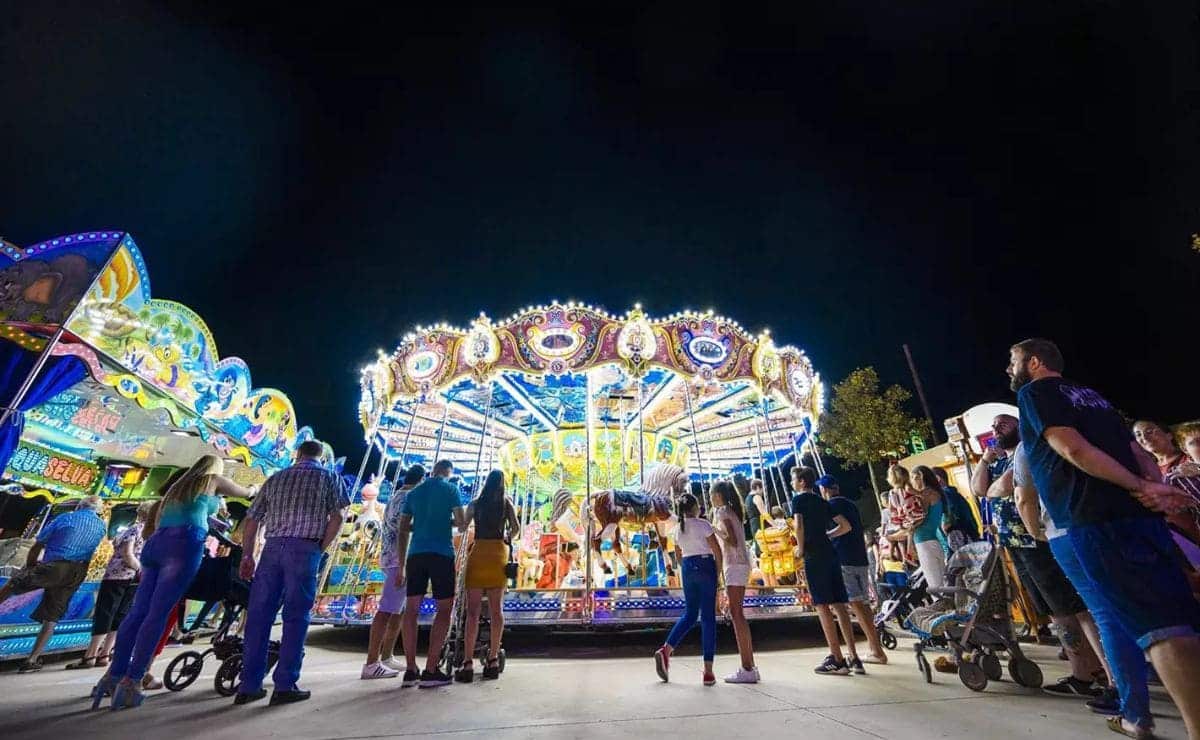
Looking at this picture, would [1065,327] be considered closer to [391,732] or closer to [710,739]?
[710,739]

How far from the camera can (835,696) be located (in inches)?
119

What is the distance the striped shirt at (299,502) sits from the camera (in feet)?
10.8

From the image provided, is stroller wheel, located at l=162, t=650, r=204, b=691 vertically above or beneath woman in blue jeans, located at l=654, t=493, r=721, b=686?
beneath

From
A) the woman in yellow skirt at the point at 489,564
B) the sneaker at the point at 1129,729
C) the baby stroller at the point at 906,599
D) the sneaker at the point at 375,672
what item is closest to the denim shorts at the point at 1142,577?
the sneaker at the point at 1129,729

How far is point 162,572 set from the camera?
10.7 feet

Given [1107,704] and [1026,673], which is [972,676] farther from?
[1107,704]

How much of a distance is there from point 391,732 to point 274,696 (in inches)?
48.5

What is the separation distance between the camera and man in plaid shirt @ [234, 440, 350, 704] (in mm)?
3074

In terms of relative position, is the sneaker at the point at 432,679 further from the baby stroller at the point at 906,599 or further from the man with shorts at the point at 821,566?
the baby stroller at the point at 906,599

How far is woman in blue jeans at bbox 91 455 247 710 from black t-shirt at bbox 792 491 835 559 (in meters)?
4.56

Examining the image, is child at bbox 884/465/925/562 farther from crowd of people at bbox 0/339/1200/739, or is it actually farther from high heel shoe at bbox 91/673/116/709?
high heel shoe at bbox 91/673/116/709

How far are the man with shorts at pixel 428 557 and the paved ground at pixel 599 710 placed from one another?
1.09 feet

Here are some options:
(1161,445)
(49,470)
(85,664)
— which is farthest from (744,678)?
(49,470)

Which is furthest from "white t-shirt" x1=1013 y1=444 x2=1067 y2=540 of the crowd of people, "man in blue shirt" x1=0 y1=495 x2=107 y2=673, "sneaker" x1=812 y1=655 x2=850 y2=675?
"man in blue shirt" x1=0 y1=495 x2=107 y2=673
